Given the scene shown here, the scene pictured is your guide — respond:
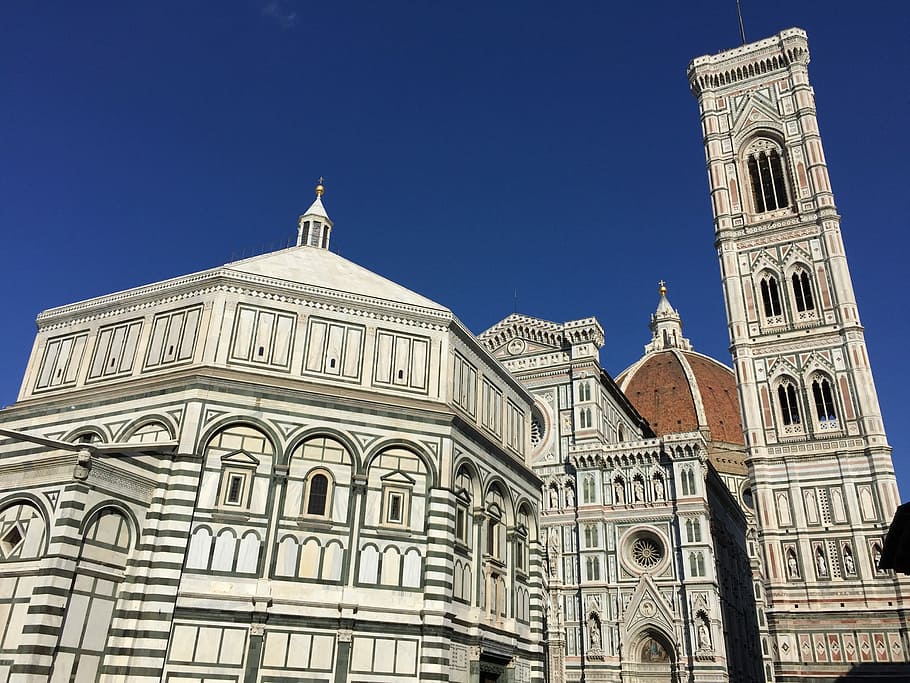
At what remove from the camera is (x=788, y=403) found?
140ft

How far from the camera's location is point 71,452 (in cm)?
1725

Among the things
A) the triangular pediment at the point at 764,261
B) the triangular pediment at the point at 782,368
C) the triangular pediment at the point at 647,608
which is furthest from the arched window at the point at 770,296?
the triangular pediment at the point at 647,608

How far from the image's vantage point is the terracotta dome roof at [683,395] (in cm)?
8019

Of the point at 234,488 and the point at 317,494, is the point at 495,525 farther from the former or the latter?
the point at 234,488

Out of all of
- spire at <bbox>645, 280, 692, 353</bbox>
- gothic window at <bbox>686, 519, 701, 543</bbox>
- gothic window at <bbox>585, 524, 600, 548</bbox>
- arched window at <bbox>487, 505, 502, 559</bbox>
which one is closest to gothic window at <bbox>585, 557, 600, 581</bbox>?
gothic window at <bbox>585, 524, 600, 548</bbox>

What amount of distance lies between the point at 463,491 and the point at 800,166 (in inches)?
1482

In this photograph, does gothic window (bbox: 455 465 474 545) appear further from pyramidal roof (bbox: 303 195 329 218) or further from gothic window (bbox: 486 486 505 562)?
pyramidal roof (bbox: 303 195 329 218)

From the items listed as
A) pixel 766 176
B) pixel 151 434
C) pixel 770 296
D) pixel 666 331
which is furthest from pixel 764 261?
pixel 666 331

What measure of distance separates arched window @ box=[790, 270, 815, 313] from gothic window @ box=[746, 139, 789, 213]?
222 inches

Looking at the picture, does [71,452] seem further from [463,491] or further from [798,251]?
[798,251]

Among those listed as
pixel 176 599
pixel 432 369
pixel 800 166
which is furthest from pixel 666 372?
pixel 176 599

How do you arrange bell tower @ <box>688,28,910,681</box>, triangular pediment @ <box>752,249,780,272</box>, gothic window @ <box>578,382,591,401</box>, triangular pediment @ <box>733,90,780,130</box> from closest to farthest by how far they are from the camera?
bell tower @ <box>688,28,910,681</box> → triangular pediment @ <box>752,249,780,272</box> → gothic window @ <box>578,382,591,401</box> → triangular pediment @ <box>733,90,780,130</box>

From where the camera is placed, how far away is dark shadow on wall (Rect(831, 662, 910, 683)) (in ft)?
113

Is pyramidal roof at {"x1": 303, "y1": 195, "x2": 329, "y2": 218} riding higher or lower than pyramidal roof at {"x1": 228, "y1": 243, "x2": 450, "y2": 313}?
higher
